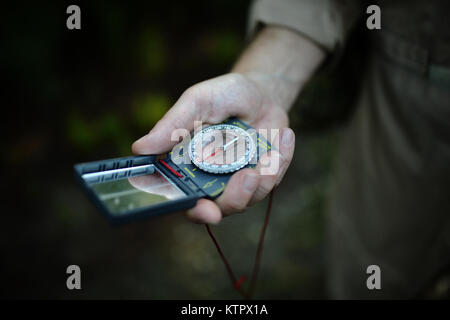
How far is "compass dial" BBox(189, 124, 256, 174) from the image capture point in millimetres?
1667

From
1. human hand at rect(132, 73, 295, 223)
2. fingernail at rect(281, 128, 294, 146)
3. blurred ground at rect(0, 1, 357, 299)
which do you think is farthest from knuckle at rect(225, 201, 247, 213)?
blurred ground at rect(0, 1, 357, 299)

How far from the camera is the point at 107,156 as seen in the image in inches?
136

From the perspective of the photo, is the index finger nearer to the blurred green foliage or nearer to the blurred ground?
the blurred ground

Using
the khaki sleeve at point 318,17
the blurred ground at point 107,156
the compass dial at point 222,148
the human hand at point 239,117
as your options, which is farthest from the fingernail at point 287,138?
the blurred ground at point 107,156

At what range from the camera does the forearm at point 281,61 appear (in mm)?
2162

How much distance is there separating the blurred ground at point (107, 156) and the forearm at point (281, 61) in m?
0.46

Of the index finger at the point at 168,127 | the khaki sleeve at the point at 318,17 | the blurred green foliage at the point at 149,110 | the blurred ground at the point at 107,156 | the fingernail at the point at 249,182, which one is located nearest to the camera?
the fingernail at the point at 249,182

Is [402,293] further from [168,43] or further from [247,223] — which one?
[168,43]

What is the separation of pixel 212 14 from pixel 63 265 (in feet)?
9.69

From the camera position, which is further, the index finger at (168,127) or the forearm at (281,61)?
the forearm at (281,61)

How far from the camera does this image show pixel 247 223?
11.7 ft

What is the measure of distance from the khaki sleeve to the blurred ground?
543 mm

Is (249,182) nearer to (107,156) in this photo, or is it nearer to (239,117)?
(239,117)

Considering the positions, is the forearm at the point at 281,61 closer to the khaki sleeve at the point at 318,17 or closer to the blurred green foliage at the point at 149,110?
the khaki sleeve at the point at 318,17
